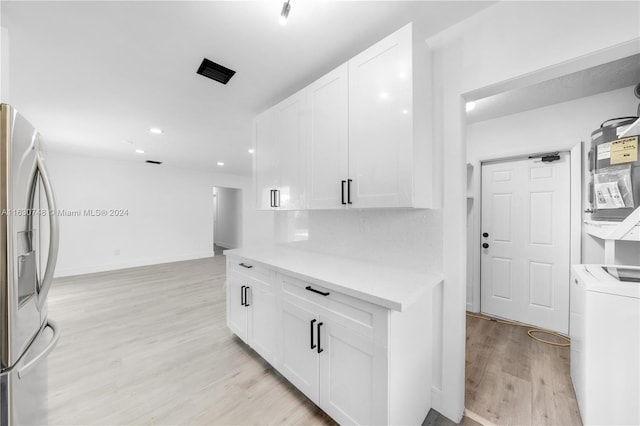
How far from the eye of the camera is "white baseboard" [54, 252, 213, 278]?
460 centimetres

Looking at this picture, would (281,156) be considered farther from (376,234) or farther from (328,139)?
(376,234)

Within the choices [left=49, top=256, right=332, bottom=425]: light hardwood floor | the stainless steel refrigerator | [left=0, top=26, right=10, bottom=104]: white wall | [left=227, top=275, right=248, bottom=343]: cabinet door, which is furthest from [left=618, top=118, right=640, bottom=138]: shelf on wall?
[left=0, top=26, right=10, bottom=104]: white wall

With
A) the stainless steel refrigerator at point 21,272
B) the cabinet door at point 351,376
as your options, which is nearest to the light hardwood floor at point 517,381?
the cabinet door at point 351,376

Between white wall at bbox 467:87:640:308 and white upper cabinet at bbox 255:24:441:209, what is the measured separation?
1.95m

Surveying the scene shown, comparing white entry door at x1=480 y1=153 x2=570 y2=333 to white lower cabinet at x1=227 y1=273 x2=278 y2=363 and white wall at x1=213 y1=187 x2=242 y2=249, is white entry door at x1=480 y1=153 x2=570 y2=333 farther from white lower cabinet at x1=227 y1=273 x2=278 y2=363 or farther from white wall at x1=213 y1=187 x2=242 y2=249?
white wall at x1=213 y1=187 x2=242 y2=249

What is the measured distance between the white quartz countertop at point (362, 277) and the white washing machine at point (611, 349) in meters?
0.83

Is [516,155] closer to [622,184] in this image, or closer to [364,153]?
[622,184]

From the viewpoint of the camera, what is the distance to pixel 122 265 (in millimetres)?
5242

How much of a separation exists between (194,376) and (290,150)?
6.59 ft

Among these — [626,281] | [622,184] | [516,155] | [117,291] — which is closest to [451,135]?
[626,281]

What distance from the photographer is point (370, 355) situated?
1.18 meters

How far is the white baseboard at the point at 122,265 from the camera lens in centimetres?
460

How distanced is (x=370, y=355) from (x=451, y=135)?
1.38 m

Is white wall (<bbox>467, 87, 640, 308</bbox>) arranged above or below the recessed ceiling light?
below
